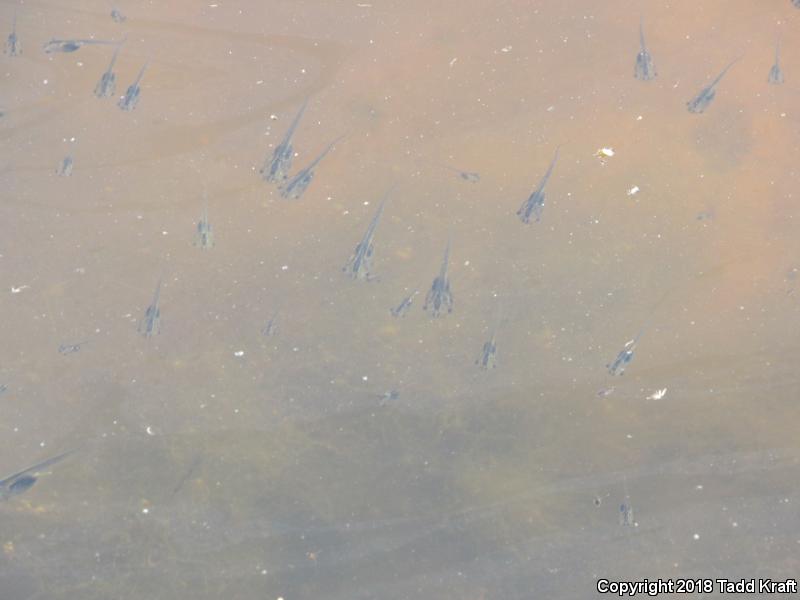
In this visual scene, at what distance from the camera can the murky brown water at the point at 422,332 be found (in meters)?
3.56

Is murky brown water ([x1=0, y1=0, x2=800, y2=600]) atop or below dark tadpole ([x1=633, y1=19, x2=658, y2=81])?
below

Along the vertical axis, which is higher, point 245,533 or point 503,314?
point 503,314

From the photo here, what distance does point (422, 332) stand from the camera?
3627 mm

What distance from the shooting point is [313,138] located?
12.3 feet

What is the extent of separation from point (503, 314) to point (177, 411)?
1.77 meters

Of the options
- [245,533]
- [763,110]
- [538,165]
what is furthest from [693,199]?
[245,533]

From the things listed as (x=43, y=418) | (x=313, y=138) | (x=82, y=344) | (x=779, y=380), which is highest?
(x=313, y=138)

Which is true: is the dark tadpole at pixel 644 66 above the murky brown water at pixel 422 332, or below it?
above

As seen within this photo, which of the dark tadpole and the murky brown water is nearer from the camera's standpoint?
the murky brown water

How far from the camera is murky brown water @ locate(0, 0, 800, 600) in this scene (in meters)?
3.56

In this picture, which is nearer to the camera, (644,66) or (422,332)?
(422,332)

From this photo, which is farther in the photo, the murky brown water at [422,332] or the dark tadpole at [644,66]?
the dark tadpole at [644,66]

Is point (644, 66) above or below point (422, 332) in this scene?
above

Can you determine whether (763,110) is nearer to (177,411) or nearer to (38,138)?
→ (177,411)
